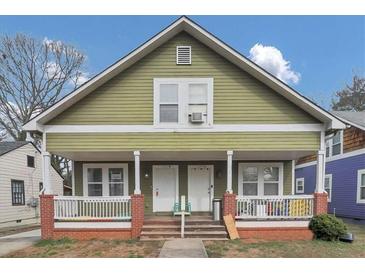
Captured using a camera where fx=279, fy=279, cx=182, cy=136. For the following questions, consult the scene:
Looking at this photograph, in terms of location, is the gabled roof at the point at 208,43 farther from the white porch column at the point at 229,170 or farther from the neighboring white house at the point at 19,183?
the neighboring white house at the point at 19,183

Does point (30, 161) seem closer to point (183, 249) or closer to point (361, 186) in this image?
point (183, 249)

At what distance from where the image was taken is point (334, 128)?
8617 millimetres

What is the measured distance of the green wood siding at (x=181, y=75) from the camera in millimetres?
A: 9055

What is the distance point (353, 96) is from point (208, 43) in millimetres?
29918

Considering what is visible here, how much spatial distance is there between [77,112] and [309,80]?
23.5m

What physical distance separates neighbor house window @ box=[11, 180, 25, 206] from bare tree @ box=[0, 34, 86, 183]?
8633 mm

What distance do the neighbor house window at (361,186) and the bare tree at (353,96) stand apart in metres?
22.1

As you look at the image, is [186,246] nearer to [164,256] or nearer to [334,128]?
[164,256]

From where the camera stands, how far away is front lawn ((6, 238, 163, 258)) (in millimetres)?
7004

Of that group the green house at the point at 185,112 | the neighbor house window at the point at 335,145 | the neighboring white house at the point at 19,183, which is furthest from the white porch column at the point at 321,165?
the neighboring white house at the point at 19,183

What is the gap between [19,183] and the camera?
17234 mm

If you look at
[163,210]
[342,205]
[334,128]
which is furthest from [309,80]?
[163,210]

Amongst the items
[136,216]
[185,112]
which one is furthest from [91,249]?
[185,112]

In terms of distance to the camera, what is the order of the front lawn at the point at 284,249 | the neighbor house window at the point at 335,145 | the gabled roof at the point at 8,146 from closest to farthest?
the front lawn at the point at 284,249
the neighbor house window at the point at 335,145
the gabled roof at the point at 8,146
